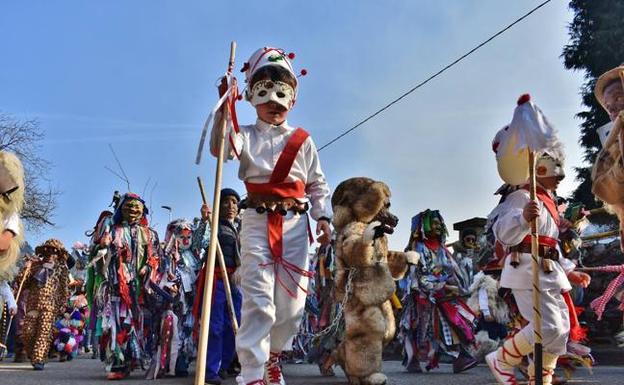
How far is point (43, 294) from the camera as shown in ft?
34.7

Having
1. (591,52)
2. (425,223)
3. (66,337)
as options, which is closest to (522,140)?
(425,223)

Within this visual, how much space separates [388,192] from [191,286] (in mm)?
2952

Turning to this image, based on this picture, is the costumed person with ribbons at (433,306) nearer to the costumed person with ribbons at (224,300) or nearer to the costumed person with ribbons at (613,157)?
the costumed person with ribbons at (224,300)

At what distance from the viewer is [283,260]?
441cm

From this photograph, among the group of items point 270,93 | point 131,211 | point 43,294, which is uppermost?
point 270,93

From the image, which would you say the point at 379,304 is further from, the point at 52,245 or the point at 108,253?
the point at 52,245

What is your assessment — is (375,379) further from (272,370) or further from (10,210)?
(10,210)

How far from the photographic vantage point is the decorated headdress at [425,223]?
28.9 feet

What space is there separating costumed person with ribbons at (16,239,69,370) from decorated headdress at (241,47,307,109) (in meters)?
6.36

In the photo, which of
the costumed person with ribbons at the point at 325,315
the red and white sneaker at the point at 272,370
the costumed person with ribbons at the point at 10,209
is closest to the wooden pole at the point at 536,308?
the red and white sneaker at the point at 272,370

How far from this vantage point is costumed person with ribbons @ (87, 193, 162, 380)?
7.37 metres

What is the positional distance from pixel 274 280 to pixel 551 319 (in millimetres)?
1850

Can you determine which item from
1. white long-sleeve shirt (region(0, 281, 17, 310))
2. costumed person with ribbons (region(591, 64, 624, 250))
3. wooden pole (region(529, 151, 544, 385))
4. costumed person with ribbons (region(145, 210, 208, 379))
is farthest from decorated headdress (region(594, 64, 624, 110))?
white long-sleeve shirt (region(0, 281, 17, 310))

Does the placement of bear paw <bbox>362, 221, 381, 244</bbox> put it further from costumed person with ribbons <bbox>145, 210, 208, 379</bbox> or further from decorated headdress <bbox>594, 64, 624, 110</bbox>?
decorated headdress <bbox>594, 64, 624, 110</bbox>
